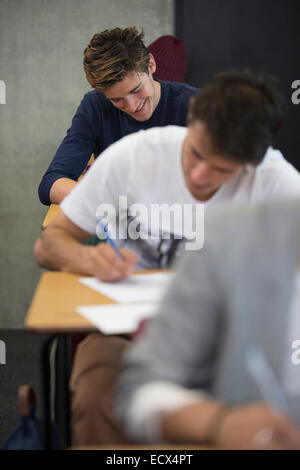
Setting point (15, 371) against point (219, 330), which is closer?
point (219, 330)

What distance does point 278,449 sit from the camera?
74 cm

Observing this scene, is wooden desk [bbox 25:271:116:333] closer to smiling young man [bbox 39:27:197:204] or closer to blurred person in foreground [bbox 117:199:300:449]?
blurred person in foreground [bbox 117:199:300:449]

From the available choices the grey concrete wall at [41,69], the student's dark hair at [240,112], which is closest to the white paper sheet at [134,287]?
the student's dark hair at [240,112]

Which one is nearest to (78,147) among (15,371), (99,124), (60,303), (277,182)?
(99,124)

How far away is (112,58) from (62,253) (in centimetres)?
106

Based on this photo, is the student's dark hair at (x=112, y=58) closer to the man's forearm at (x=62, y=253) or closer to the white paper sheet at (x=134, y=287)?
the man's forearm at (x=62, y=253)

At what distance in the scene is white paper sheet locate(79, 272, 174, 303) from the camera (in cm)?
142

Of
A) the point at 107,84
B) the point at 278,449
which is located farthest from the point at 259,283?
the point at 107,84

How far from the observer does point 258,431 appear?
727mm

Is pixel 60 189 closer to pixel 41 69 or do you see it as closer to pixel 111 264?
pixel 111 264

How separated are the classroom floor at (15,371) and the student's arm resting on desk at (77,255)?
1153 millimetres

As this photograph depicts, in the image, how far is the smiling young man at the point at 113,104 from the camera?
2467 millimetres

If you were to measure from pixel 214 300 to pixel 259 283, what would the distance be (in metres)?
0.06

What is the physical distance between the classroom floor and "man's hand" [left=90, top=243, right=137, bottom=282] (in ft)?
4.29
